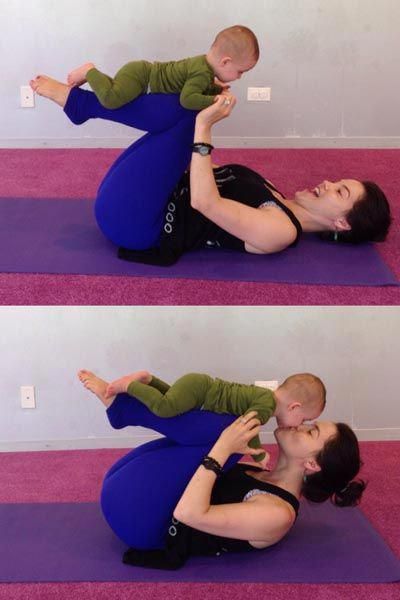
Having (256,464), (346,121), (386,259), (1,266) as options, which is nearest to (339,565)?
(256,464)

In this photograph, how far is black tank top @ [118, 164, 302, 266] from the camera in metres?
3.00

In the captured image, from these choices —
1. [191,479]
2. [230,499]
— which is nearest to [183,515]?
[191,479]

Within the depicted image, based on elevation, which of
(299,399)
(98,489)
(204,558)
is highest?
(299,399)

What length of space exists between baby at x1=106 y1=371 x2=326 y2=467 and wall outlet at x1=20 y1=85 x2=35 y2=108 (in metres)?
2.64

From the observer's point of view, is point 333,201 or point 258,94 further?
point 258,94

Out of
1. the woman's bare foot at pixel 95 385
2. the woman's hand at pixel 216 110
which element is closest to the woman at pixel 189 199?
the woman's hand at pixel 216 110

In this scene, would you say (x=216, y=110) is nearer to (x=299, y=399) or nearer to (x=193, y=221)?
(x=193, y=221)

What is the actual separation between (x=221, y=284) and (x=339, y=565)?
3.19ft

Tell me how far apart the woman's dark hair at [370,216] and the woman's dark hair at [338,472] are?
82 centimetres

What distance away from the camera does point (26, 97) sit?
476 centimetres

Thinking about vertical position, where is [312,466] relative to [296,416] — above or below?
below

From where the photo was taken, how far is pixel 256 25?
183 inches

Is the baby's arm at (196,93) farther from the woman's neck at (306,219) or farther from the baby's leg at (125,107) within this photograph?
the woman's neck at (306,219)

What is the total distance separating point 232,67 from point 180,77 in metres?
0.18
